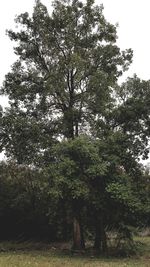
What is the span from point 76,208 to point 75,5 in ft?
46.6

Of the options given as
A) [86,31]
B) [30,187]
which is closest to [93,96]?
[86,31]

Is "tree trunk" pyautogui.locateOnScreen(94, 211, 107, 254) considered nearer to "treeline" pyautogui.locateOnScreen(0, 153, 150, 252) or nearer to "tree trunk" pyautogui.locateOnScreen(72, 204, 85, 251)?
"treeline" pyautogui.locateOnScreen(0, 153, 150, 252)

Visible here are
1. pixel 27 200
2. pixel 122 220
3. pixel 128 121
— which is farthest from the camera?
pixel 27 200

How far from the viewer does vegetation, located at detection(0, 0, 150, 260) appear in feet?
86.2

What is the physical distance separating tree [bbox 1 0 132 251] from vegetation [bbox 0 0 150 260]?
0.07 metres

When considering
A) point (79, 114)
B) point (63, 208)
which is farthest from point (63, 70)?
point (63, 208)

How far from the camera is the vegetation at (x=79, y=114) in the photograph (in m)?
26.3

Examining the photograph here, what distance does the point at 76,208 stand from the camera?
27.9m

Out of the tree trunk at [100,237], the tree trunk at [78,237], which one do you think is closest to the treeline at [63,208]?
the tree trunk at [100,237]

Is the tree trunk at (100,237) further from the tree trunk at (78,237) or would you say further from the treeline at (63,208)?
the tree trunk at (78,237)

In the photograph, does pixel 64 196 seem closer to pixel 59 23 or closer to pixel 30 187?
pixel 59 23

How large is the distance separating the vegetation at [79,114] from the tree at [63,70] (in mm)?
69

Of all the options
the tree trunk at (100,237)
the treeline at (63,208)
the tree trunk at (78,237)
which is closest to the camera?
the treeline at (63,208)

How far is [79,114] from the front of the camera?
3056 centimetres
